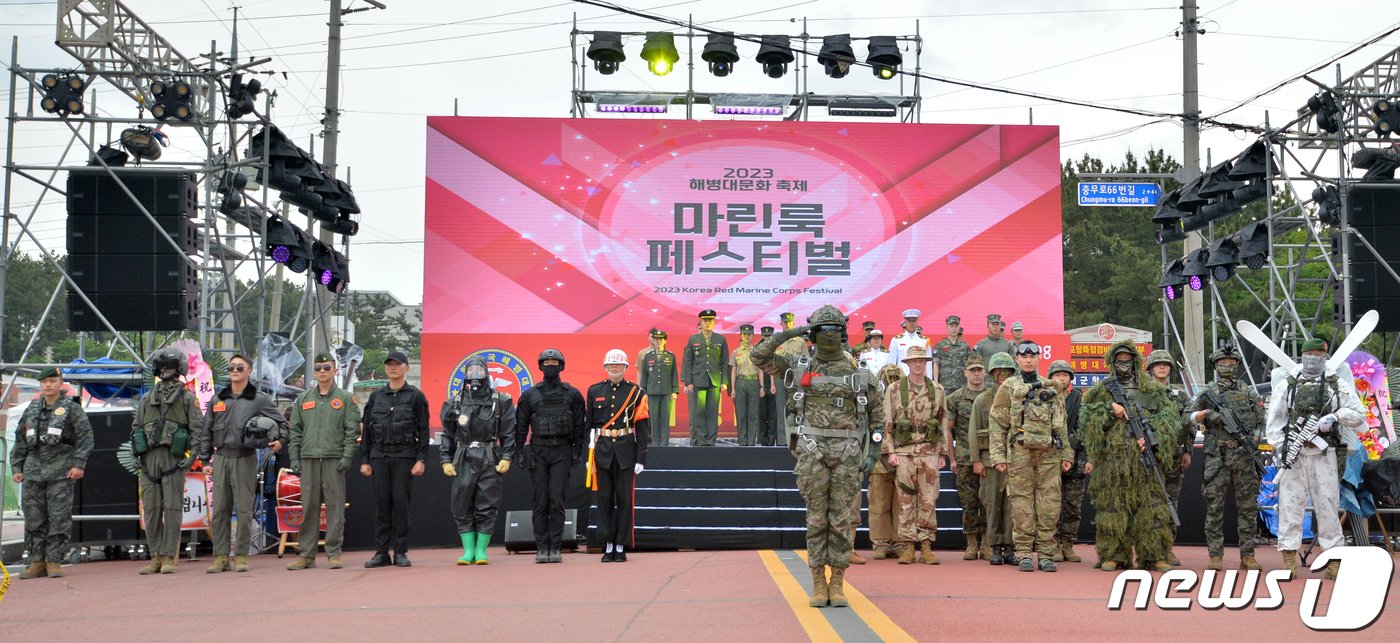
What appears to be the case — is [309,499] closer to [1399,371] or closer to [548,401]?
[548,401]

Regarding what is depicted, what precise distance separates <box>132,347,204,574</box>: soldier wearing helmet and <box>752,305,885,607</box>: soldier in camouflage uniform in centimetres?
546

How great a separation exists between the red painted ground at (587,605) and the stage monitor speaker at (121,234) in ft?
13.6

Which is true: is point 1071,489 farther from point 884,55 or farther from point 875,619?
point 884,55

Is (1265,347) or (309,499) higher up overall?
(1265,347)

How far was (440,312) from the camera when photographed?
776 inches

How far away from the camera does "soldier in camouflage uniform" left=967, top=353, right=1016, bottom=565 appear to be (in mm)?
10164

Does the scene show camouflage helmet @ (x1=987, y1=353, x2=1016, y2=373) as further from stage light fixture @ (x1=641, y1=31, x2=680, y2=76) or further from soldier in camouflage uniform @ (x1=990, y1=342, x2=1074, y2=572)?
stage light fixture @ (x1=641, y1=31, x2=680, y2=76)

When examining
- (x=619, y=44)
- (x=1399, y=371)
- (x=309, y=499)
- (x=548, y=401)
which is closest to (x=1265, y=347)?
(x=1399, y=371)

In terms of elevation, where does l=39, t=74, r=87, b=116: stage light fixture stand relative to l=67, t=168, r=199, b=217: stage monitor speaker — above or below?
above

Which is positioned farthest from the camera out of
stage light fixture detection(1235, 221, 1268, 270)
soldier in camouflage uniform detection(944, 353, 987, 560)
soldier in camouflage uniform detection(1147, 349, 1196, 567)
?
stage light fixture detection(1235, 221, 1268, 270)

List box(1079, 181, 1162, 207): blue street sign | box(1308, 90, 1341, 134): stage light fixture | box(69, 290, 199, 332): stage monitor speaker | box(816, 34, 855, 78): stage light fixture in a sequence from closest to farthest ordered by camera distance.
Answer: box(69, 290, 199, 332): stage monitor speaker, box(1308, 90, 1341, 134): stage light fixture, box(816, 34, 855, 78): stage light fixture, box(1079, 181, 1162, 207): blue street sign

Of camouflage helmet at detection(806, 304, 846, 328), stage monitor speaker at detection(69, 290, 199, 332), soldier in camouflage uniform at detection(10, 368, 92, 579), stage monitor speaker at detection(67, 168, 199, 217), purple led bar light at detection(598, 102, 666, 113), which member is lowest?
soldier in camouflage uniform at detection(10, 368, 92, 579)

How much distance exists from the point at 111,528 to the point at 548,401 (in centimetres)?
456

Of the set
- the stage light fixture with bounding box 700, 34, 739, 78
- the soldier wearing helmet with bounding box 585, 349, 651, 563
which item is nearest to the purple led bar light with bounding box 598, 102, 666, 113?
the stage light fixture with bounding box 700, 34, 739, 78
